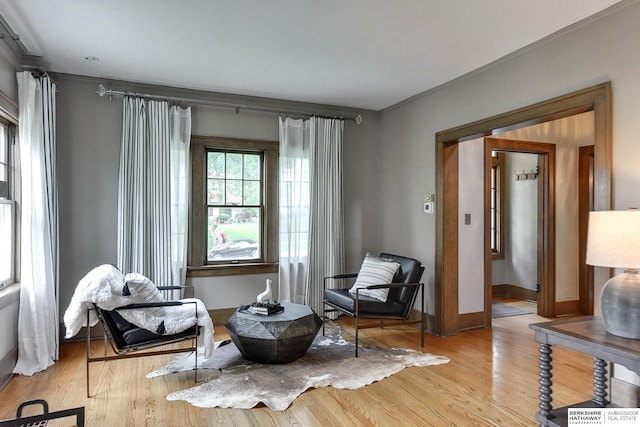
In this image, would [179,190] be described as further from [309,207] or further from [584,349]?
[584,349]

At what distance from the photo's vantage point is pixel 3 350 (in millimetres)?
3143

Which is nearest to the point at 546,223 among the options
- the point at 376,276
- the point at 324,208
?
the point at 376,276

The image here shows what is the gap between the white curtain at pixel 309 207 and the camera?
16.0ft

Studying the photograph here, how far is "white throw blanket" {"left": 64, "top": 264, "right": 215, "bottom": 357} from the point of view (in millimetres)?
2900

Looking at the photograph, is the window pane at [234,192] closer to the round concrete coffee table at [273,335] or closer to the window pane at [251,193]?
the window pane at [251,193]

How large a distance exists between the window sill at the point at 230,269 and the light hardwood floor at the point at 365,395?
3.66ft

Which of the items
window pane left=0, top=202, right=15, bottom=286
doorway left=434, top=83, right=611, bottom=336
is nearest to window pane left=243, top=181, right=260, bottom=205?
doorway left=434, top=83, right=611, bottom=336

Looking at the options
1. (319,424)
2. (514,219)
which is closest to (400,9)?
(319,424)

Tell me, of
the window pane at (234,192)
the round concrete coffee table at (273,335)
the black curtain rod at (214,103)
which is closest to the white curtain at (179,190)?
the black curtain rod at (214,103)

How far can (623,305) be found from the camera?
7.07 ft

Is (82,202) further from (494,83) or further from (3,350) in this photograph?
(494,83)

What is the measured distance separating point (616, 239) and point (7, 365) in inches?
169

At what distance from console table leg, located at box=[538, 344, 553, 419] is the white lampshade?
0.59 metres

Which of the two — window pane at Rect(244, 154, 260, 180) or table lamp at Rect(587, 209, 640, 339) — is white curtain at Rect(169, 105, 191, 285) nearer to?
window pane at Rect(244, 154, 260, 180)
